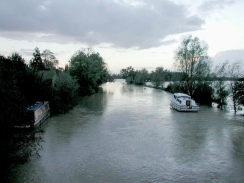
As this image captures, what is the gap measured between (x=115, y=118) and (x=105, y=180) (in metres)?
13.9

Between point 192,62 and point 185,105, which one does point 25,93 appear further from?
point 192,62

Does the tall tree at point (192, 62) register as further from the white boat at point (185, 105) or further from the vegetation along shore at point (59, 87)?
the white boat at point (185, 105)

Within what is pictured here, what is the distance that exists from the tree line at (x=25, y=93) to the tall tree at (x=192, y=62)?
19.9 metres

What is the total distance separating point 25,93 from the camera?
856 inches

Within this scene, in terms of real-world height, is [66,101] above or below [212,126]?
above

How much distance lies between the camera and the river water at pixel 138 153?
9.45 meters

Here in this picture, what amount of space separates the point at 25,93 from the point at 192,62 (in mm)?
28666

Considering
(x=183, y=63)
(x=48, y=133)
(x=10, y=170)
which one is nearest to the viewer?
(x=10, y=170)

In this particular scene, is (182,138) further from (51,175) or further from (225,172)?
(51,175)

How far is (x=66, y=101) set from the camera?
28266 mm

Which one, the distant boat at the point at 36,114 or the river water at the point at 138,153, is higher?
the distant boat at the point at 36,114

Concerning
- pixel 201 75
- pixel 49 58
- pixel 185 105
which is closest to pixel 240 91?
pixel 185 105

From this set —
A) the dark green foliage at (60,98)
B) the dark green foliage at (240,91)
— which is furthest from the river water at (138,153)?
the dark green foliage at (60,98)

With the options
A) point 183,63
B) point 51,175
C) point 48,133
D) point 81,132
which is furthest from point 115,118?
point 183,63
